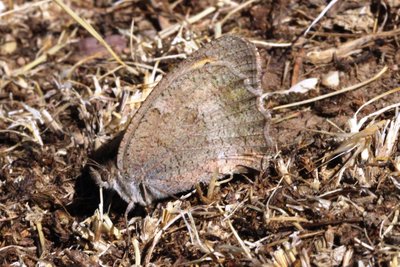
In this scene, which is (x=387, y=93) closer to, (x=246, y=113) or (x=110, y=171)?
(x=246, y=113)

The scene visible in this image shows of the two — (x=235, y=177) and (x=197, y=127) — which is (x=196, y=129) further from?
(x=235, y=177)

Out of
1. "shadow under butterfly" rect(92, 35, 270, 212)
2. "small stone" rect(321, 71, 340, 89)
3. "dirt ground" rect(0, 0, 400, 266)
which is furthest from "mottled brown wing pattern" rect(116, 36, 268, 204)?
"small stone" rect(321, 71, 340, 89)

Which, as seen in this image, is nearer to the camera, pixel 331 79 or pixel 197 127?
pixel 197 127

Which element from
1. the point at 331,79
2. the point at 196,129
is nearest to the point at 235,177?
the point at 196,129

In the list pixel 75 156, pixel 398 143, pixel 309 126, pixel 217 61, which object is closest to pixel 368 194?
pixel 398 143

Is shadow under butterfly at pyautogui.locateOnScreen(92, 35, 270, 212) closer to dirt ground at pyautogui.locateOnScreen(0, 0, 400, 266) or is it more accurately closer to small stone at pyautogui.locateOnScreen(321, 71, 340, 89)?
dirt ground at pyautogui.locateOnScreen(0, 0, 400, 266)

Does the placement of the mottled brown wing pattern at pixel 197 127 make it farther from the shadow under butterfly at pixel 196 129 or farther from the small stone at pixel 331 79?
the small stone at pixel 331 79
